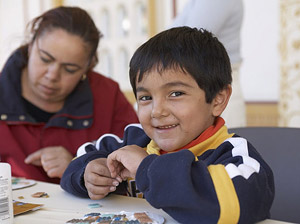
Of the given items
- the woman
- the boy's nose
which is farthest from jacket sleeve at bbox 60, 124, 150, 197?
the woman

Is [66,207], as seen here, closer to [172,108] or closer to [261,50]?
[172,108]

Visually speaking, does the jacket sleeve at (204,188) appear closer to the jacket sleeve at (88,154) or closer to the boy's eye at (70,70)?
the jacket sleeve at (88,154)

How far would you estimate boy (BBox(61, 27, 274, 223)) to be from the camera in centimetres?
86

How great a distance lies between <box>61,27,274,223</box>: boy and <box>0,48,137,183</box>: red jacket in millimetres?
592

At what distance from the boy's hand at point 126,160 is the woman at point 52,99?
636 mm

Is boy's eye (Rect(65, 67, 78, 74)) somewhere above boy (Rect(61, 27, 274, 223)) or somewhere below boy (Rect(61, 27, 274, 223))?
above

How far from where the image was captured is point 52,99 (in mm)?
1919

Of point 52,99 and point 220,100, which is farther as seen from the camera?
point 52,99

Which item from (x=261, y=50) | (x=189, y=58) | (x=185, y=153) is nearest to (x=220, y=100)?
(x=189, y=58)

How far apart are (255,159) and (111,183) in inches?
14.7

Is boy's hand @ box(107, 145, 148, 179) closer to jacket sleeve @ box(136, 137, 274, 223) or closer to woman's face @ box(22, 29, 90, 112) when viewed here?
jacket sleeve @ box(136, 137, 274, 223)

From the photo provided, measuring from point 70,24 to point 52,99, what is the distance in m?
0.33

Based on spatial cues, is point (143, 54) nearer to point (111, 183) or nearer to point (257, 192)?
point (111, 183)

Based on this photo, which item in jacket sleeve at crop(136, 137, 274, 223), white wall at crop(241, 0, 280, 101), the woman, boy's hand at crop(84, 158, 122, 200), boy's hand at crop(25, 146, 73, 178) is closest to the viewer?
jacket sleeve at crop(136, 137, 274, 223)
